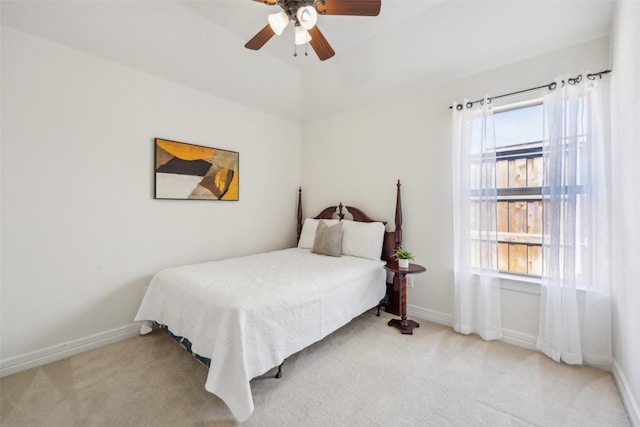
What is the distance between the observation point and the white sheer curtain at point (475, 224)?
245 cm

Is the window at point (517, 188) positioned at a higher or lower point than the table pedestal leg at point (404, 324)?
higher

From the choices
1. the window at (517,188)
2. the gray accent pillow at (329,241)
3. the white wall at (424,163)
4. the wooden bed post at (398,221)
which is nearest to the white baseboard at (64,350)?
the gray accent pillow at (329,241)

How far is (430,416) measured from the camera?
5.17 ft

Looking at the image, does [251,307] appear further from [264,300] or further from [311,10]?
[311,10]

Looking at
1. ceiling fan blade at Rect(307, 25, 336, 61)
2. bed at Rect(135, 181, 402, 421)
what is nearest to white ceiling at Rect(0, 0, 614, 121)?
ceiling fan blade at Rect(307, 25, 336, 61)

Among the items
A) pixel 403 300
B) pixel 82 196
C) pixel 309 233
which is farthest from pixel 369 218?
pixel 82 196

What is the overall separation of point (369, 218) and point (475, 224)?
48.2 inches

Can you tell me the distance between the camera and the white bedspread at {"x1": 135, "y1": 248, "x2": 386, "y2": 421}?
1.56 metres

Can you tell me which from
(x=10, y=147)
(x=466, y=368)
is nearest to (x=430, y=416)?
(x=466, y=368)

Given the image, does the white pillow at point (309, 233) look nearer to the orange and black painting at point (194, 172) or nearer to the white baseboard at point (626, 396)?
the orange and black painting at point (194, 172)

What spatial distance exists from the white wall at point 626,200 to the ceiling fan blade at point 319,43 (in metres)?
1.75

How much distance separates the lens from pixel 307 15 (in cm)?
162

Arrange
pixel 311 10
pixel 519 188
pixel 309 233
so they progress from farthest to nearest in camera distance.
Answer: pixel 309 233, pixel 519 188, pixel 311 10

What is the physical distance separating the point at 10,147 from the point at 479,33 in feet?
12.8
